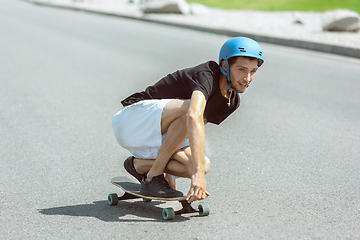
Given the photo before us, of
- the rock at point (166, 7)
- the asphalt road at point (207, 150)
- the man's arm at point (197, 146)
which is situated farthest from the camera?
the rock at point (166, 7)

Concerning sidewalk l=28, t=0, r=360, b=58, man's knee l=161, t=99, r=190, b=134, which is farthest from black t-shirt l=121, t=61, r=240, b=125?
sidewalk l=28, t=0, r=360, b=58

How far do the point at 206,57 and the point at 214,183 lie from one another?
23.7ft

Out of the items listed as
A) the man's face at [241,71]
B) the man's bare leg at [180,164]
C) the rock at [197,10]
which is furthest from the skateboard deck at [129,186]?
the rock at [197,10]

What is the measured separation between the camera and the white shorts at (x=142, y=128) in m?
3.66

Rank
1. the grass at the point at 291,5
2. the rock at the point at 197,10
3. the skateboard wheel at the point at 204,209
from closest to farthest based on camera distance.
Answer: the skateboard wheel at the point at 204,209 → the rock at the point at 197,10 → the grass at the point at 291,5

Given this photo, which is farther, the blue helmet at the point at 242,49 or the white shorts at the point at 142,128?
the white shorts at the point at 142,128

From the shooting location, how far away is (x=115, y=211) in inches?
143

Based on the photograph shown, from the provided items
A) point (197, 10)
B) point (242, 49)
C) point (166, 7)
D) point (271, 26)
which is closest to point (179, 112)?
point (242, 49)

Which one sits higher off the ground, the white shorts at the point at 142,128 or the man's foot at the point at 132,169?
the white shorts at the point at 142,128

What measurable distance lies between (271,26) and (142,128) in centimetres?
1434

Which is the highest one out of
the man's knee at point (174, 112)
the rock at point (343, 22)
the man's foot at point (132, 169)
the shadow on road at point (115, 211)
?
the man's knee at point (174, 112)

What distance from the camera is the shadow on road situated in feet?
11.5

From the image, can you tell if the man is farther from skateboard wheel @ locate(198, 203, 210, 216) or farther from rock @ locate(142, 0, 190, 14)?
rock @ locate(142, 0, 190, 14)

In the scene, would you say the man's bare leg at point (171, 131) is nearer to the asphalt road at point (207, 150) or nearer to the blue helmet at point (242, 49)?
the asphalt road at point (207, 150)
